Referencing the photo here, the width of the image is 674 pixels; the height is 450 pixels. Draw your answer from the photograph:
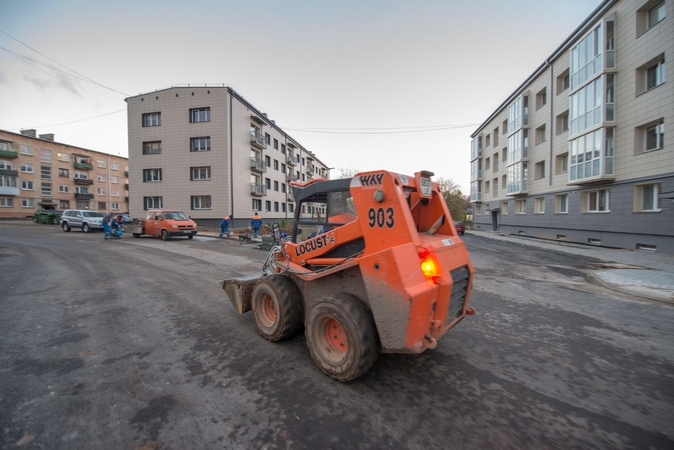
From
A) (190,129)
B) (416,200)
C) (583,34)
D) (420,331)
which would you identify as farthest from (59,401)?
(190,129)

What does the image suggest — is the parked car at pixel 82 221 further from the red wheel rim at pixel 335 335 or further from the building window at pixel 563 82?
the building window at pixel 563 82

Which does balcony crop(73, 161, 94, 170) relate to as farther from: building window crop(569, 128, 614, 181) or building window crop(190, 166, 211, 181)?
building window crop(569, 128, 614, 181)

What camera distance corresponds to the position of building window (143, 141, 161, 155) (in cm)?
2875

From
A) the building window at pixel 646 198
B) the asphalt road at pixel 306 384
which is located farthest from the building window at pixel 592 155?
the asphalt road at pixel 306 384

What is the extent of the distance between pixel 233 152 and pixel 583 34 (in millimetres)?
28475

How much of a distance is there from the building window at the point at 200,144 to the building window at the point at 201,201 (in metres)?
4.69

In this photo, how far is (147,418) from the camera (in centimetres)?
234

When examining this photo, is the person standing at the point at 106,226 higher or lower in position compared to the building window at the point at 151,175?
lower

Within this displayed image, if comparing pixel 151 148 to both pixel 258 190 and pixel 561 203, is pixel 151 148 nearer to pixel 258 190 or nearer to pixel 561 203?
pixel 258 190

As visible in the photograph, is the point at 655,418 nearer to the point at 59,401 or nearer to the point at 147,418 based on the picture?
the point at 147,418

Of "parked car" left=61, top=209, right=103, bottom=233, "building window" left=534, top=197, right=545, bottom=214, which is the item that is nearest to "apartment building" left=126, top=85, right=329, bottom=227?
"parked car" left=61, top=209, right=103, bottom=233

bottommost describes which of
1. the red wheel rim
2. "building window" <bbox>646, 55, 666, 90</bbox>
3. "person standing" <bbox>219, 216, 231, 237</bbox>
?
the red wheel rim

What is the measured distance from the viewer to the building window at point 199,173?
1099 inches

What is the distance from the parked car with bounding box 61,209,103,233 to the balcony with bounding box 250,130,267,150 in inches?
628
